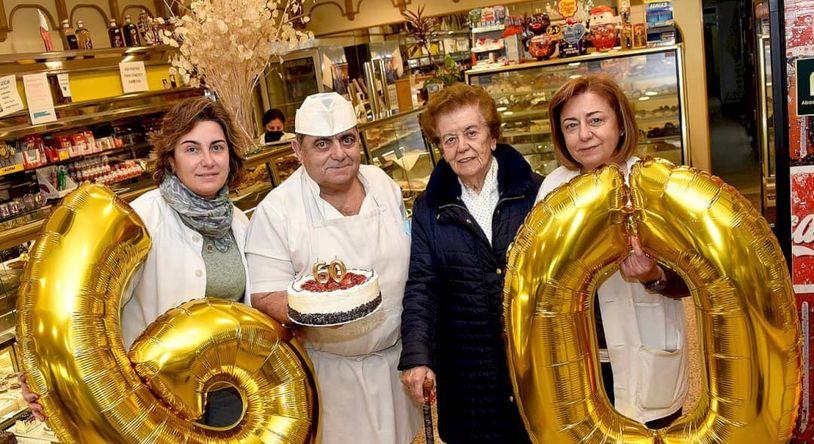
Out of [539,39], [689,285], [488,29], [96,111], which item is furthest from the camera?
[96,111]

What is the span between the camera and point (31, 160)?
585cm

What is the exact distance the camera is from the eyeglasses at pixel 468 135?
1896 mm

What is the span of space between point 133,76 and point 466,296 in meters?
5.79

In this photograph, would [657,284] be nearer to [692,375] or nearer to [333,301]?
→ [333,301]

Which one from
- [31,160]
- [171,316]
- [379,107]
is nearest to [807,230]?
[171,316]

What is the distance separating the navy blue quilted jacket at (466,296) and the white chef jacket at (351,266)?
114 millimetres

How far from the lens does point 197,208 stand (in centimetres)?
182

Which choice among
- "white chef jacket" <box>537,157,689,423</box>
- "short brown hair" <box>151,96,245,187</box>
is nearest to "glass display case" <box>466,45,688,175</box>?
"white chef jacket" <box>537,157,689,423</box>

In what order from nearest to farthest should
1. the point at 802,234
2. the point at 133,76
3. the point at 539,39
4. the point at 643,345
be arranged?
1. the point at 643,345
2. the point at 802,234
3. the point at 539,39
4. the point at 133,76

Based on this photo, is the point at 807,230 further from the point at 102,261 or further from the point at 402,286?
the point at 102,261

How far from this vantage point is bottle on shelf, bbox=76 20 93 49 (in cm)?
653

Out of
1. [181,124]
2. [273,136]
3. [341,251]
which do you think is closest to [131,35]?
[273,136]

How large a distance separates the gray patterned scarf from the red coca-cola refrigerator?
5.37 ft

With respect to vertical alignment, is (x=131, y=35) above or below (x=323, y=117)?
above
